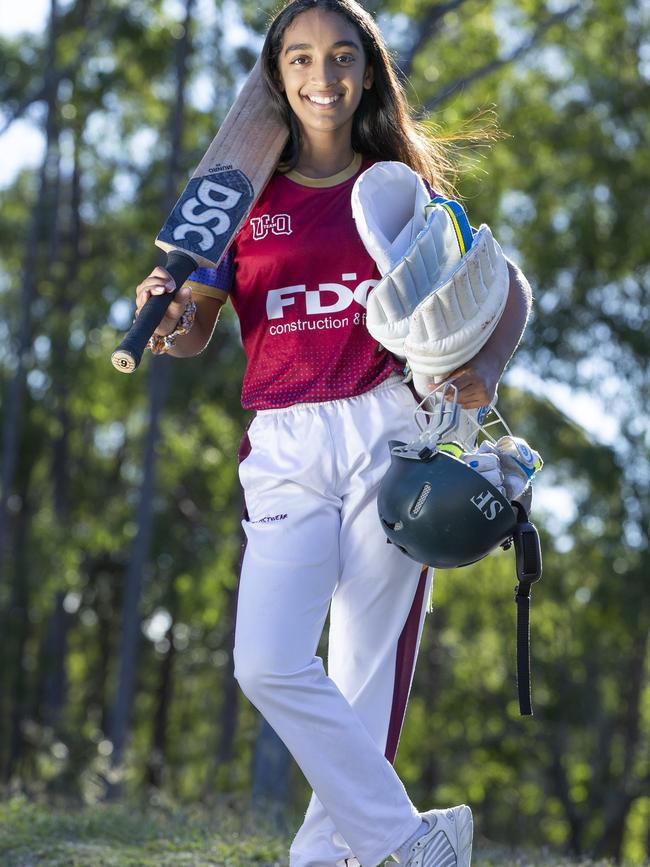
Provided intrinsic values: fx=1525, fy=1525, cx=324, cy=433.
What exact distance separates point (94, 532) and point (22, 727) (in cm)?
433

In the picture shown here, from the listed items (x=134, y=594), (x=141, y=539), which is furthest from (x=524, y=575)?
(x=134, y=594)

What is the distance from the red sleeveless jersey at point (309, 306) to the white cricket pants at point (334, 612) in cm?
7

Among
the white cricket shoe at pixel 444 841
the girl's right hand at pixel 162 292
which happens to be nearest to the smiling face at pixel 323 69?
the girl's right hand at pixel 162 292

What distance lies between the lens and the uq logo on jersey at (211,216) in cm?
443

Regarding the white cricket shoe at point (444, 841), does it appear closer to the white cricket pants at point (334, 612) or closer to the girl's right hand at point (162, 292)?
the white cricket pants at point (334, 612)

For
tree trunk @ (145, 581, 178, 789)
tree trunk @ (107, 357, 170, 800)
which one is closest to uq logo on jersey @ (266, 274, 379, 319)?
tree trunk @ (107, 357, 170, 800)

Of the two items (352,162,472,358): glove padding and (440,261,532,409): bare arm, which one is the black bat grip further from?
(440,261,532,409): bare arm

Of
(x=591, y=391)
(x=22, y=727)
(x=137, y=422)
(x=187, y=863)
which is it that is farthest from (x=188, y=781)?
(x=187, y=863)

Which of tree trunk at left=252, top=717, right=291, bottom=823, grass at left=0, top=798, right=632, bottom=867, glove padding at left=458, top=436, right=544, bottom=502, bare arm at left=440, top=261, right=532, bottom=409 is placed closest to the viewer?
glove padding at left=458, top=436, right=544, bottom=502

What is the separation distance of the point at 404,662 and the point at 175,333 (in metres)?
1.17

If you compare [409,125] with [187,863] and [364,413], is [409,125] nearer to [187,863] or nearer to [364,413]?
[364,413]

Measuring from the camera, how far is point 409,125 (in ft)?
15.6

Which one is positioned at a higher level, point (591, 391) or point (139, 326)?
point (139, 326)

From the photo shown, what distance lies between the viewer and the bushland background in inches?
854
